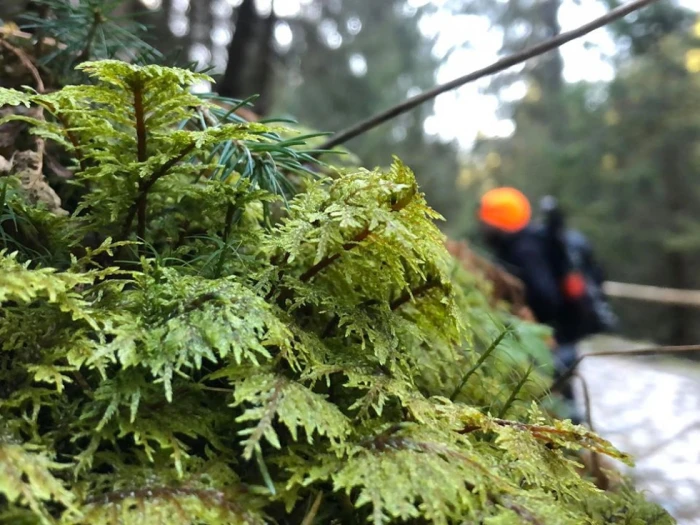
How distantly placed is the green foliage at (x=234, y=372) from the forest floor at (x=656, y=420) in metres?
0.55

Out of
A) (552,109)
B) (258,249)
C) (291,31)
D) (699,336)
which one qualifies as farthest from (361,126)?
(552,109)

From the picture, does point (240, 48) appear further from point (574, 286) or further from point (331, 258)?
point (331, 258)

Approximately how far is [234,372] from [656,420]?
3008mm

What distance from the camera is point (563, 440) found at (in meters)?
0.61

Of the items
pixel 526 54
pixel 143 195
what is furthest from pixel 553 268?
pixel 143 195

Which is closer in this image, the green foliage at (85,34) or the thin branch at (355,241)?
the thin branch at (355,241)

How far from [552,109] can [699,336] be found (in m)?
4.76

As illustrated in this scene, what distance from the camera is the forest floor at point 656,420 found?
1553mm

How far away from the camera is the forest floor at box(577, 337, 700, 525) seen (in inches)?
61.1

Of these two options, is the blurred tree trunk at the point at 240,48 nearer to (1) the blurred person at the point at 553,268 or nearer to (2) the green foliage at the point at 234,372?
(1) the blurred person at the point at 553,268

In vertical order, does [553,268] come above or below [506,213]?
below

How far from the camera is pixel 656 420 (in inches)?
109

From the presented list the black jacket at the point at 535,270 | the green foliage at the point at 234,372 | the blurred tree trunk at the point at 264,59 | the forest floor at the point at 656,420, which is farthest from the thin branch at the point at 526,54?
the blurred tree trunk at the point at 264,59

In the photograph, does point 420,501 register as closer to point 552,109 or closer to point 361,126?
point 361,126
